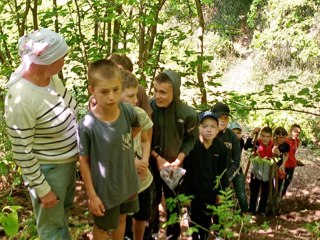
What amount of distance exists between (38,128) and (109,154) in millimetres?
467

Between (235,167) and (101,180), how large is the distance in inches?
86.2

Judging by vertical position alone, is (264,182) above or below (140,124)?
below

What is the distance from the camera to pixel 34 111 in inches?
88.7

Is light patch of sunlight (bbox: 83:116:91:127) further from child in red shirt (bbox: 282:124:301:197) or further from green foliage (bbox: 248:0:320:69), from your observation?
green foliage (bbox: 248:0:320:69)

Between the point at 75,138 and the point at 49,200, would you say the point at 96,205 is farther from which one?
the point at 75,138

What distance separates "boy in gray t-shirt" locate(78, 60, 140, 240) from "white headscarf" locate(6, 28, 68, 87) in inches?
10.3

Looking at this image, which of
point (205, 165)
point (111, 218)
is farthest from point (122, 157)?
point (205, 165)

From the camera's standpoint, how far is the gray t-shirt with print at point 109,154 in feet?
8.20

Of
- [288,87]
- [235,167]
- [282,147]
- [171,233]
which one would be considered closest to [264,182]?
[282,147]

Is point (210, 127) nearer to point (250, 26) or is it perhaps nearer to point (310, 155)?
point (310, 155)

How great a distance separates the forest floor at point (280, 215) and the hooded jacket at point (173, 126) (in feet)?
3.10

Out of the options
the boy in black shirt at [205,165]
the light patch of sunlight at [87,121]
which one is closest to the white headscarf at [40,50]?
the light patch of sunlight at [87,121]

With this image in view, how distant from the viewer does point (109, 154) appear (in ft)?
8.27

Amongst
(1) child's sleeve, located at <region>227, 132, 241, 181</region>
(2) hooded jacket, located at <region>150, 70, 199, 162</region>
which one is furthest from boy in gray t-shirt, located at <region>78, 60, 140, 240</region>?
(1) child's sleeve, located at <region>227, 132, 241, 181</region>
